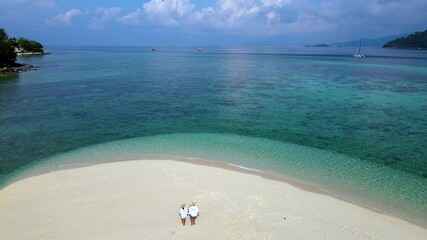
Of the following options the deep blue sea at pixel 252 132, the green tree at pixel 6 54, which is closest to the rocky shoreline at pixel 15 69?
the green tree at pixel 6 54

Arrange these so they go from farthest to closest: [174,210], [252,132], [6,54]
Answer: [6,54] → [252,132] → [174,210]

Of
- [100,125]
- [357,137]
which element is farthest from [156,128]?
[357,137]

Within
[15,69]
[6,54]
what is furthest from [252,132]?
[6,54]

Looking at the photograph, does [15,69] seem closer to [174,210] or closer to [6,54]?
[6,54]

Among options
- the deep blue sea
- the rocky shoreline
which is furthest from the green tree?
the deep blue sea

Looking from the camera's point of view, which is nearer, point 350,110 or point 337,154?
point 337,154

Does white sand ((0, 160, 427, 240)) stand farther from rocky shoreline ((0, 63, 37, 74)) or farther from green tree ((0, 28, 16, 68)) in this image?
green tree ((0, 28, 16, 68))

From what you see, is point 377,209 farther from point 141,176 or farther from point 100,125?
point 100,125

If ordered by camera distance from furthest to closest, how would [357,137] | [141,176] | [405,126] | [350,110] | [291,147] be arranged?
[350,110], [405,126], [357,137], [291,147], [141,176]
